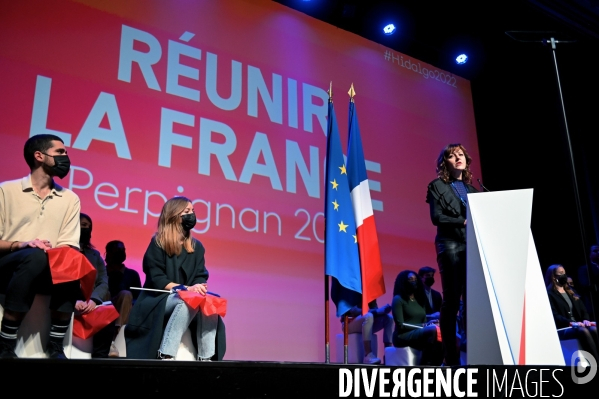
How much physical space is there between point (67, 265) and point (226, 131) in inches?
111

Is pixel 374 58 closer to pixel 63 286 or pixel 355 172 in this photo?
pixel 355 172

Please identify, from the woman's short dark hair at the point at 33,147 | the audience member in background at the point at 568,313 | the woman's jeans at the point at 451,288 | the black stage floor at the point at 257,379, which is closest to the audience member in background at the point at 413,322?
the audience member in background at the point at 568,313

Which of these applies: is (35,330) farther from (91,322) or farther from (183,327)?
(183,327)

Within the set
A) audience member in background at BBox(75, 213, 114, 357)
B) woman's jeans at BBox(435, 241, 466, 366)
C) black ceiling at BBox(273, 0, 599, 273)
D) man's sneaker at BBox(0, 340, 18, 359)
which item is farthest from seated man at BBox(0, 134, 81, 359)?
black ceiling at BBox(273, 0, 599, 273)

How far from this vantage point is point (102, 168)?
4406 mm

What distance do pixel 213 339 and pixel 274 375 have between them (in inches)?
53.3

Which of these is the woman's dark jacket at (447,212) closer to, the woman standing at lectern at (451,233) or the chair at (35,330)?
the woman standing at lectern at (451,233)

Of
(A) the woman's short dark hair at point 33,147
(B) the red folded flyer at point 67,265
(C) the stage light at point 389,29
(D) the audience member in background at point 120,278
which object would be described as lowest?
(B) the red folded flyer at point 67,265

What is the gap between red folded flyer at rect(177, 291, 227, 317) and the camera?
3.02 meters

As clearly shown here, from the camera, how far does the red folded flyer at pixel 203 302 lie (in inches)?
119

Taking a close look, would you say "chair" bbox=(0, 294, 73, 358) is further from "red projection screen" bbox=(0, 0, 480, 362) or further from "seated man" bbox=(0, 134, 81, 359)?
"red projection screen" bbox=(0, 0, 480, 362)

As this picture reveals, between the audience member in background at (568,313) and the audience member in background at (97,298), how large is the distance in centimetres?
349

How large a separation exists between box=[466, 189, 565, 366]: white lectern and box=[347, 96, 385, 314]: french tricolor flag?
0.92 m

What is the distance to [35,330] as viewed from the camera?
99.4 inches
